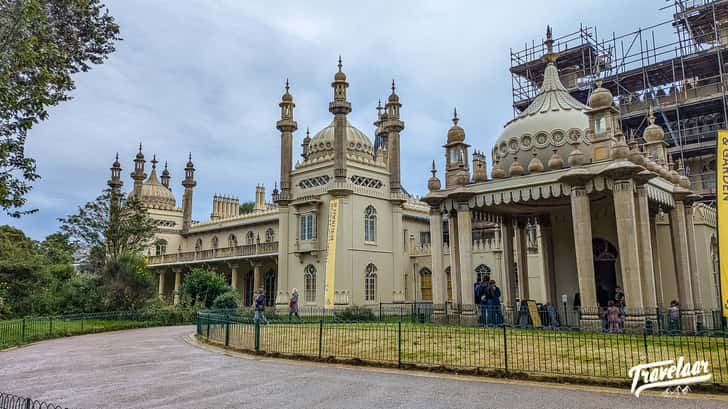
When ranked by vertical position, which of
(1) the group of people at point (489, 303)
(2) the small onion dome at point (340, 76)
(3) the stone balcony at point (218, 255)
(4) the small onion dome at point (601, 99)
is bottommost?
(1) the group of people at point (489, 303)

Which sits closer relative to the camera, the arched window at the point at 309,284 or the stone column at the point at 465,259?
the stone column at the point at 465,259

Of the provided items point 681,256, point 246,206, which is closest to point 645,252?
point 681,256

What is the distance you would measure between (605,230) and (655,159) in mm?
3105

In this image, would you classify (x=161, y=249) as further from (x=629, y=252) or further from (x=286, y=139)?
(x=629, y=252)

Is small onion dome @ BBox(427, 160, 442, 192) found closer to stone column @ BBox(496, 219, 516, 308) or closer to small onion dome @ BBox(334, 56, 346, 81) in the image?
stone column @ BBox(496, 219, 516, 308)

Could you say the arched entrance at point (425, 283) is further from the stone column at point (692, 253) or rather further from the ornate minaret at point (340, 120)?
the stone column at point (692, 253)

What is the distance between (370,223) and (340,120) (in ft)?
20.3

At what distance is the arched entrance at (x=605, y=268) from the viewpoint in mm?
19922

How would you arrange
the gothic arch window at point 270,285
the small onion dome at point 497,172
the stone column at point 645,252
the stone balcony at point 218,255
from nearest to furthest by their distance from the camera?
the stone column at point 645,252
the small onion dome at point 497,172
the stone balcony at point 218,255
the gothic arch window at point 270,285

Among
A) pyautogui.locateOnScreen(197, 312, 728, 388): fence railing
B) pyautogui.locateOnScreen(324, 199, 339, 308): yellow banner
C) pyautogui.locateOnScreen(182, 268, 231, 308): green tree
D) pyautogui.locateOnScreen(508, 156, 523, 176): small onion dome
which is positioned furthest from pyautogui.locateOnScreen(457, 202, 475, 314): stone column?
pyautogui.locateOnScreen(182, 268, 231, 308): green tree

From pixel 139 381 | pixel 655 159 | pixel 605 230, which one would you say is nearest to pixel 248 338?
pixel 139 381

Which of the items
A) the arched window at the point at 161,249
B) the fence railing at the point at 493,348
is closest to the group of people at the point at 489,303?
the fence railing at the point at 493,348

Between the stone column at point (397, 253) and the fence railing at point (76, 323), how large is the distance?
37.7ft

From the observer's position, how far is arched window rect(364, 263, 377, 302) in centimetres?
3018
